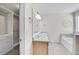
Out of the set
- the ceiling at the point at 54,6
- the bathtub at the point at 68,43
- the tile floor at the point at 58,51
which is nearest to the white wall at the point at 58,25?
the bathtub at the point at 68,43

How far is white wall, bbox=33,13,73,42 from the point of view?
240 inches

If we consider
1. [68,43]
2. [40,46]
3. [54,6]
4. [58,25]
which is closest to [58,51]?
[68,43]

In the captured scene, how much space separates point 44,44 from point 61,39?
325cm

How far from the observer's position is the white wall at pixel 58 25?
610 cm

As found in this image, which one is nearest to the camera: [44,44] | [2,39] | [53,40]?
[44,44]

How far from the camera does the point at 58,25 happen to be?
6.44m

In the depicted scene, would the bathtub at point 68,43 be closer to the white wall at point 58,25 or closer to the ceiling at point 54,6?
the white wall at point 58,25

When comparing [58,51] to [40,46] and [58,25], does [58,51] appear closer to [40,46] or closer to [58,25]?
[40,46]

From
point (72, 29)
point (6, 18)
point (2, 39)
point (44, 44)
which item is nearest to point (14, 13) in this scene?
point (6, 18)

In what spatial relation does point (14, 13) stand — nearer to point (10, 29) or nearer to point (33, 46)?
point (10, 29)

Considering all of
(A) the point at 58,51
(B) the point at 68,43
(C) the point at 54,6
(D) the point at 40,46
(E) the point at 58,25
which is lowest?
(A) the point at 58,51

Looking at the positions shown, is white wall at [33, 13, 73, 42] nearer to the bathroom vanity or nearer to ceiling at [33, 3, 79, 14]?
ceiling at [33, 3, 79, 14]

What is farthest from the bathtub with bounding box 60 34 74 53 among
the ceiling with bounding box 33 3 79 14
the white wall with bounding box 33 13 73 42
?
the ceiling with bounding box 33 3 79 14

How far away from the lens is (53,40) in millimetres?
6082
